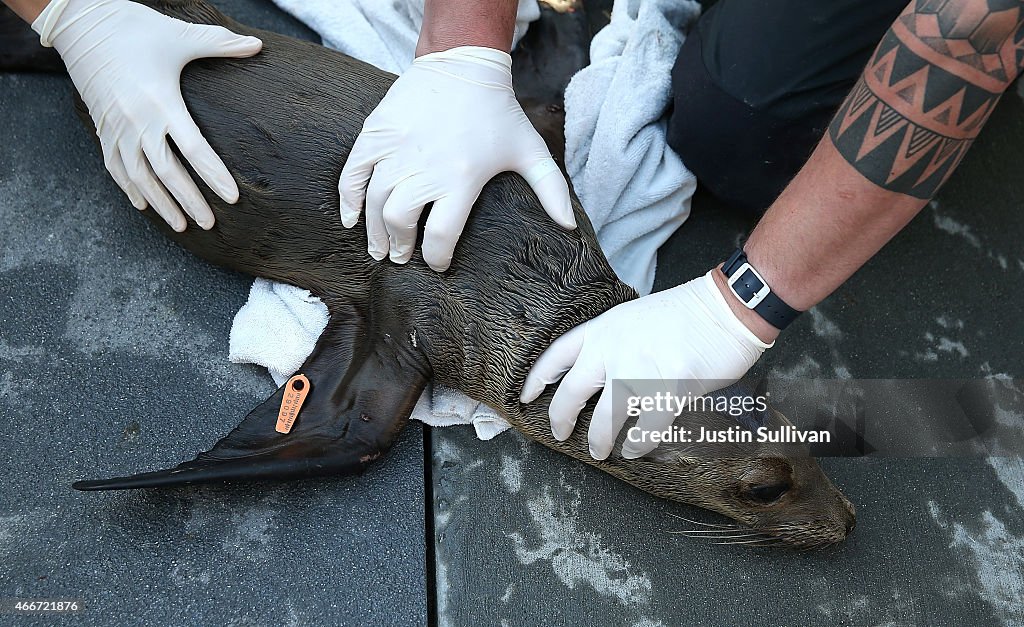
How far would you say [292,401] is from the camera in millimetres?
2639

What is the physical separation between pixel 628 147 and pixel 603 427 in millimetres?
1384

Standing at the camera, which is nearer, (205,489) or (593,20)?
(205,489)

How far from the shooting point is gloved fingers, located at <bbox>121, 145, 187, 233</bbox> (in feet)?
9.04

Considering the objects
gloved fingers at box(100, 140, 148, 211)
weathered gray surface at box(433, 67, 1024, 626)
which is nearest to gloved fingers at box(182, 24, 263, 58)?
gloved fingers at box(100, 140, 148, 211)

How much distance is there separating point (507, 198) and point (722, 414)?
0.97m

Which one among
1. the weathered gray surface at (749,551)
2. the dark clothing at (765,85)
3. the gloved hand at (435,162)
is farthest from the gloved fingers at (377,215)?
the dark clothing at (765,85)

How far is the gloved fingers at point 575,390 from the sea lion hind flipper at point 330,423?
1.64ft

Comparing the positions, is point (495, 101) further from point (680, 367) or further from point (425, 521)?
point (425, 521)

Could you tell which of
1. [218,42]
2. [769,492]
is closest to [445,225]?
[218,42]

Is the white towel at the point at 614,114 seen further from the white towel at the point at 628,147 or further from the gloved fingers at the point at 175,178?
the gloved fingers at the point at 175,178

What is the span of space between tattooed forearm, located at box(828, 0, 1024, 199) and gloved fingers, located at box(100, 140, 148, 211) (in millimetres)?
2261

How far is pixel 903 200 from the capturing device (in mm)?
2164

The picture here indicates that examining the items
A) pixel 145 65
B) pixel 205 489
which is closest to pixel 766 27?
pixel 145 65

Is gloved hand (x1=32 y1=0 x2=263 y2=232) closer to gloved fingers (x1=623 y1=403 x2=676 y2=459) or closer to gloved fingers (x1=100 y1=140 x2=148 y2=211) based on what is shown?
gloved fingers (x1=100 y1=140 x2=148 y2=211)
